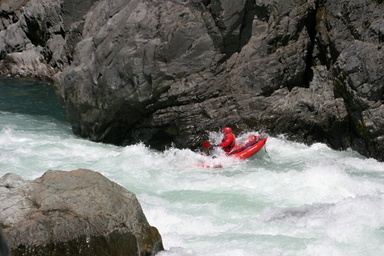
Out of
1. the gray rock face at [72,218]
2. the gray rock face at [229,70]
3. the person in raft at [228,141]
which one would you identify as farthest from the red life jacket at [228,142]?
the gray rock face at [72,218]

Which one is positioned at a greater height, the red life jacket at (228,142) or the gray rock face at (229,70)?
the gray rock face at (229,70)

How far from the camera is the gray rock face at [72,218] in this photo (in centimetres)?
541

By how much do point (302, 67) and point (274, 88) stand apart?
1.15 metres

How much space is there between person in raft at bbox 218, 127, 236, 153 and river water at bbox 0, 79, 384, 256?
301 mm

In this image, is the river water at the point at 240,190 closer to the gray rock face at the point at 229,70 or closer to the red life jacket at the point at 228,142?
the red life jacket at the point at 228,142

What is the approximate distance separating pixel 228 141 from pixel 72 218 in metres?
6.89

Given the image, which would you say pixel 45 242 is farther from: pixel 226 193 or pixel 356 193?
pixel 356 193

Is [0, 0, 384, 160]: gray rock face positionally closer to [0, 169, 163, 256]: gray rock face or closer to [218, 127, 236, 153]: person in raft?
[218, 127, 236, 153]: person in raft

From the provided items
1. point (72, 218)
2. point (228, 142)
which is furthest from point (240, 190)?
point (72, 218)

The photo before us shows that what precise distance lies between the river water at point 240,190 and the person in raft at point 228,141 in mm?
301

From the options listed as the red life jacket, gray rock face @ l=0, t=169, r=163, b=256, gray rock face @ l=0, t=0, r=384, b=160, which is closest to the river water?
the red life jacket

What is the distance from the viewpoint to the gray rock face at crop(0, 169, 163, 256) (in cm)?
541

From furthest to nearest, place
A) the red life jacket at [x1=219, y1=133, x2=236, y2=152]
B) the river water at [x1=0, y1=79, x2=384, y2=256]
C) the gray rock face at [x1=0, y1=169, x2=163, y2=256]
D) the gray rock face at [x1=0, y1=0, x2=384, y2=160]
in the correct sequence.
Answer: the gray rock face at [x1=0, y1=0, x2=384, y2=160] < the red life jacket at [x1=219, y1=133, x2=236, y2=152] < the river water at [x1=0, y1=79, x2=384, y2=256] < the gray rock face at [x1=0, y1=169, x2=163, y2=256]

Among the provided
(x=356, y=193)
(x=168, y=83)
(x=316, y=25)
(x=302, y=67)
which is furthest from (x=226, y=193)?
(x=316, y=25)
